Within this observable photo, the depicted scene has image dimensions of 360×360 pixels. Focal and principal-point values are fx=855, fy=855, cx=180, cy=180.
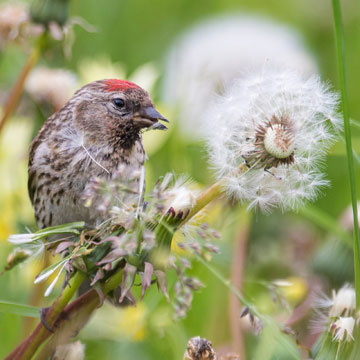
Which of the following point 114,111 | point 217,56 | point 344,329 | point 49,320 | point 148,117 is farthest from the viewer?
point 217,56

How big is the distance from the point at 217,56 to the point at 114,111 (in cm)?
197

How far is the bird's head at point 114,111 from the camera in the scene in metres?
2.73

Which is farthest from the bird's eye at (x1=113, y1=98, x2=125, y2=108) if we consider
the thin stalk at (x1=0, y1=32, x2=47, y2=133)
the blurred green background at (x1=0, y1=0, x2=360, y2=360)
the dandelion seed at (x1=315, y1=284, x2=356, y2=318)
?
the dandelion seed at (x1=315, y1=284, x2=356, y2=318)

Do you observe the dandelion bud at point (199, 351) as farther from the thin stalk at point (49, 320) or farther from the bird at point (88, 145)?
the bird at point (88, 145)

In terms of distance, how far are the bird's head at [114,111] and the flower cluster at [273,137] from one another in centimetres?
37

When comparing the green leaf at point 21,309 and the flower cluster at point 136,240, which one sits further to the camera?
the green leaf at point 21,309

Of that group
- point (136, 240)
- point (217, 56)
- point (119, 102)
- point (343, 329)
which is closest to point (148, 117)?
point (119, 102)

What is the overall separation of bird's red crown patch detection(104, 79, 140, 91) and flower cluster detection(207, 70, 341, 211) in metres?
0.45

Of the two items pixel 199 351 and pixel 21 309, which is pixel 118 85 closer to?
pixel 21 309

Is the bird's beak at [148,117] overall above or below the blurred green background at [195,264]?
above

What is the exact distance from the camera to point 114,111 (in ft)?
9.38

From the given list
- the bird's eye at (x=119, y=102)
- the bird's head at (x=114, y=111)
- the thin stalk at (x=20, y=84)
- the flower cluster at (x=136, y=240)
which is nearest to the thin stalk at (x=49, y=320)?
the flower cluster at (x=136, y=240)

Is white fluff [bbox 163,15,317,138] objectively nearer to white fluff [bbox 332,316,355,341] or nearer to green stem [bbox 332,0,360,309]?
green stem [bbox 332,0,360,309]

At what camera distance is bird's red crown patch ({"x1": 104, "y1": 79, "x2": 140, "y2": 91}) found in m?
2.78
